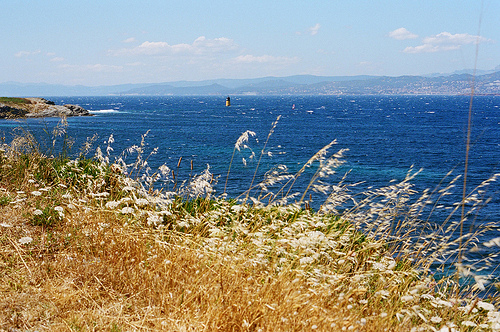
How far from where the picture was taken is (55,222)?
4.84m

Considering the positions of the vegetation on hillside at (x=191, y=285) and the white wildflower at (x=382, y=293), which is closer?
the vegetation on hillside at (x=191, y=285)

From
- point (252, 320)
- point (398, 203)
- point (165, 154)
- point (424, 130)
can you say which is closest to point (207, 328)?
point (252, 320)

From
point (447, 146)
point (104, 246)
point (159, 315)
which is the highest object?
point (104, 246)

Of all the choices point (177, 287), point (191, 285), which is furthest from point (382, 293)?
point (177, 287)

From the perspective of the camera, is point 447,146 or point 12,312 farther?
point 447,146

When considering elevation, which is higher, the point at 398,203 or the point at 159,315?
the point at 398,203

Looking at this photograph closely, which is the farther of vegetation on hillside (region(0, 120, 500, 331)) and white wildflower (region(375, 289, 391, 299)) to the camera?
white wildflower (region(375, 289, 391, 299))

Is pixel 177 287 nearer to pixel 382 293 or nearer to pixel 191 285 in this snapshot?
pixel 191 285

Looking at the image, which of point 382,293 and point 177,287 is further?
point 177,287

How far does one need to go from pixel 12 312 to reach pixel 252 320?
1.86 m

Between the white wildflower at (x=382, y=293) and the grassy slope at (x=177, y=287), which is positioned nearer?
the grassy slope at (x=177, y=287)

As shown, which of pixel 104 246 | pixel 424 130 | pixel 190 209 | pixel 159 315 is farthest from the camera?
pixel 424 130

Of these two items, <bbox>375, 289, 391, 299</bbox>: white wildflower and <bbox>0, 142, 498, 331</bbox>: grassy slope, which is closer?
<bbox>0, 142, 498, 331</bbox>: grassy slope

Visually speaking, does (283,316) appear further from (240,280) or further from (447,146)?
(447,146)
